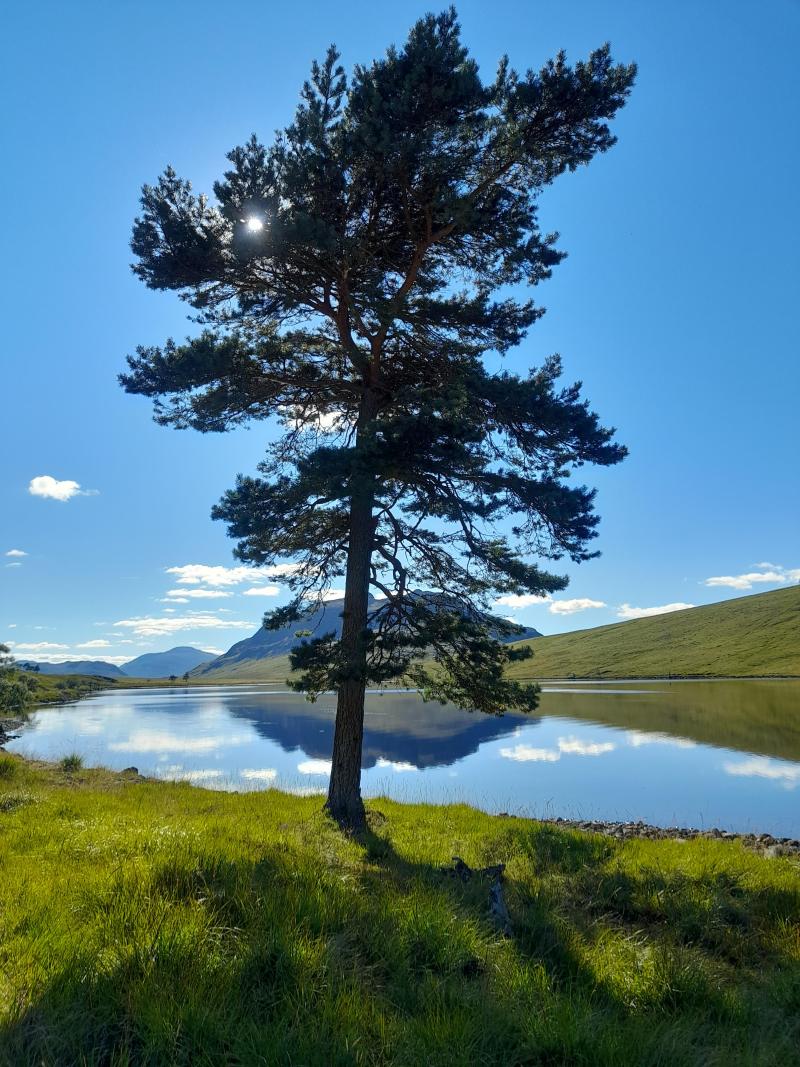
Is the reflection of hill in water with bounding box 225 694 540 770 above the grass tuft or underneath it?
underneath

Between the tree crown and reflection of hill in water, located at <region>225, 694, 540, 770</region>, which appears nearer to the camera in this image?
→ the tree crown

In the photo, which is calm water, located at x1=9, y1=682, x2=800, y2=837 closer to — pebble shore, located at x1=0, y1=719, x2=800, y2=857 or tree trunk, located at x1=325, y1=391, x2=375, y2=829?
pebble shore, located at x1=0, y1=719, x2=800, y2=857

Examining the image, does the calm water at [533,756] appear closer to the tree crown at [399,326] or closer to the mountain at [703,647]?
the tree crown at [399,326]

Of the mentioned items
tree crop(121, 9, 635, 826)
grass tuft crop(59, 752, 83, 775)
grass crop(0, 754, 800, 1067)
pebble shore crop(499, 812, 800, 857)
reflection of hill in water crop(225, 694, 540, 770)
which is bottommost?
reflection of hill in water crop(225, 694, 540, 770)

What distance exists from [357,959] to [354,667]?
6834 mm

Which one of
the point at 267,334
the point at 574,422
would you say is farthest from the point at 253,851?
the point at 267,334

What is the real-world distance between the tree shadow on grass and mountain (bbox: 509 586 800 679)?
121383 millimetres

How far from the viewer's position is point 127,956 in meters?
3.78

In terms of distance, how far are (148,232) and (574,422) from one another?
1037cm

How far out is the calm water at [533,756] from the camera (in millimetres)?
18547

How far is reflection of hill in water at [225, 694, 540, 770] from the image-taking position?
103ft

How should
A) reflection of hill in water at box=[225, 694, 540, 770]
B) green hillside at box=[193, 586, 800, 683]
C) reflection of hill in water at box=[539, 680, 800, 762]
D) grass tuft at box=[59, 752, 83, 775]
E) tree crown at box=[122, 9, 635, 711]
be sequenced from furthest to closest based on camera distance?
1. green hillside at box=[193, 586, 800, 683]
2. reflection of hill in water at box=[225, 694, 540, 770]
3. reflection of hill in water at box=[539, 680, 800, 762]
4. grass tuft at box=[59, 752, 83, 775]
5. tree crown at box=[122, 9, 635, 711]

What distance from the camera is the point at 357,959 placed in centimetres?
432

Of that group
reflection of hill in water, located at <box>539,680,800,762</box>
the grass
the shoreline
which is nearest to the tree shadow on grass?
the grass
